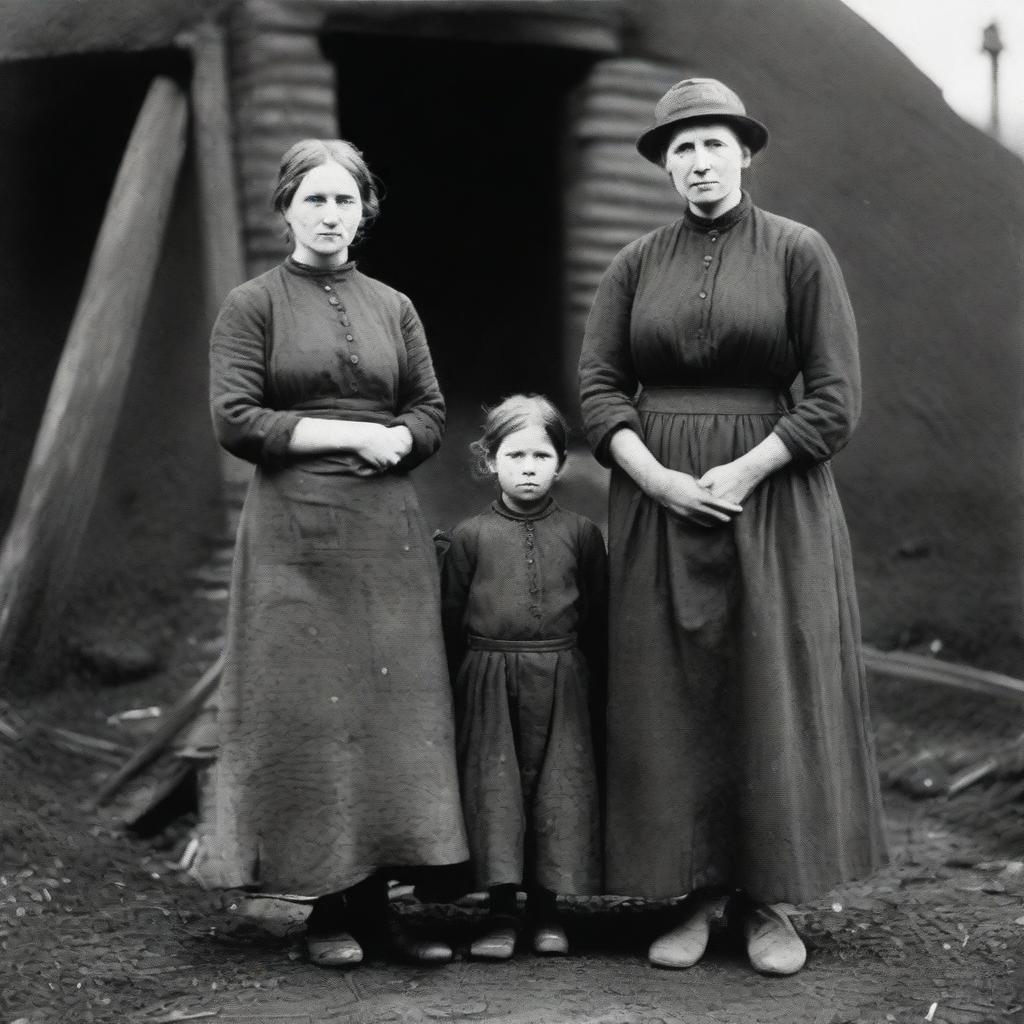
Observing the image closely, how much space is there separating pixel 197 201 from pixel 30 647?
174 centimetres

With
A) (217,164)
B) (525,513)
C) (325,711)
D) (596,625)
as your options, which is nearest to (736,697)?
(596,625)

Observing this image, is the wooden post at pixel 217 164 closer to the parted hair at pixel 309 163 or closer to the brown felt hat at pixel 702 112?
the parted hair at pixel 309 163

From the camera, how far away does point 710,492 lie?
3.22 metres

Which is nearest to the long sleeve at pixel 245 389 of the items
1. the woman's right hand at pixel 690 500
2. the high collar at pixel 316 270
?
the high collar at pixel 316 270

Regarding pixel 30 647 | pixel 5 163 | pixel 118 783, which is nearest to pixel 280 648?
pixel 118 783

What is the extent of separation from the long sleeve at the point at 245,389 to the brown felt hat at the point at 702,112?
40.0 inches

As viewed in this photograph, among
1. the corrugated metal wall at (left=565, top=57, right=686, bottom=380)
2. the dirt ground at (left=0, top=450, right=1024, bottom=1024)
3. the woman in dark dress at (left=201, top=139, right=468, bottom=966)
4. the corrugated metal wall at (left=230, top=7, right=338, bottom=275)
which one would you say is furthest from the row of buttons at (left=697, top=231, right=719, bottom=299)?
the corrugated metal wall at (left=230, top=7, right=338, bottom=275)

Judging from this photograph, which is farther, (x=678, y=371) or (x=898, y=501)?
(x=898, y=501)

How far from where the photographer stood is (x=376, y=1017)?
9.93ft

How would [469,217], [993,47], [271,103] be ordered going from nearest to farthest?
1. [271,103]
2. [993,47]
3. [469,217]

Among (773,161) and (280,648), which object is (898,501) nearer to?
(773,161)

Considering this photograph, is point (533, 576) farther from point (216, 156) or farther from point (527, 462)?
point (216, 156)

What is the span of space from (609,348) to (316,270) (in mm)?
727

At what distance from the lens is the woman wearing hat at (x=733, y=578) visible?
3.23 metres
